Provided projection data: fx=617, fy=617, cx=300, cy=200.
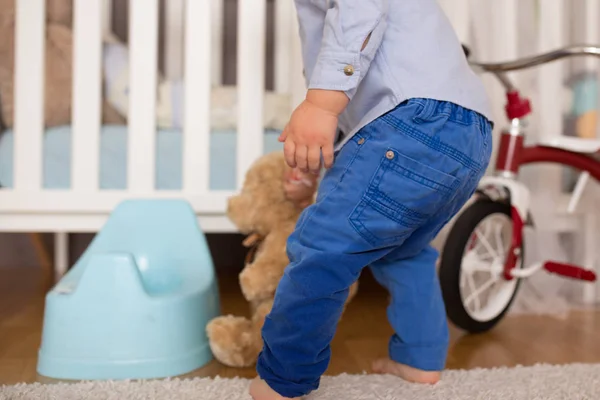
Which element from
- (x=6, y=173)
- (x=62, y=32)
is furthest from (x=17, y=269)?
(x=62, y=32)

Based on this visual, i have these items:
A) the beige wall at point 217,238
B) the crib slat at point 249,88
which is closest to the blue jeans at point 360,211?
the crib slat at point 249,88

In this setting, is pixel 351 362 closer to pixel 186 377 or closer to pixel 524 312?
pixel 186 377

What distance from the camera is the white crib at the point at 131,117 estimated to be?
1.29 metres

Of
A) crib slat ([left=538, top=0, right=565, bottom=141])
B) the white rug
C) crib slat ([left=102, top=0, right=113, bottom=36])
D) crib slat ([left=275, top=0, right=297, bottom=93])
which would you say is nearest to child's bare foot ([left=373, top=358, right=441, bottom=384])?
the white rug

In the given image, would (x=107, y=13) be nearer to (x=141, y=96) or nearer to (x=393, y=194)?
(x=141, y=96)

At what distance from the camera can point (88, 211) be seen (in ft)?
4.33

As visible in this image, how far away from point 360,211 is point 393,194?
0.04 m

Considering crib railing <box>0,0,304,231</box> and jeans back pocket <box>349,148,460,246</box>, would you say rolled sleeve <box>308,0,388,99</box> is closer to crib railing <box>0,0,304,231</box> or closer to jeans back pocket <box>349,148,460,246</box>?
jeans back pocket <box>349,148,460,246</box>

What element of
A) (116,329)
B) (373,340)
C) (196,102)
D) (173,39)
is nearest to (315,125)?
(116,329)

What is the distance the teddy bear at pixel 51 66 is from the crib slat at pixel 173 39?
610 mm

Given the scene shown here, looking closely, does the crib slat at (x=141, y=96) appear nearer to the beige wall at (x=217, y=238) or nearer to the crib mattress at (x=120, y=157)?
the crib mattress at (x=120, y=157)

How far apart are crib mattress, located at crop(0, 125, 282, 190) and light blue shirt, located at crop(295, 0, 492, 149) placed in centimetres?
58

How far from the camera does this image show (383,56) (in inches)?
29.2

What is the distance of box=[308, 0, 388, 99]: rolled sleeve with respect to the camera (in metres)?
0.68
